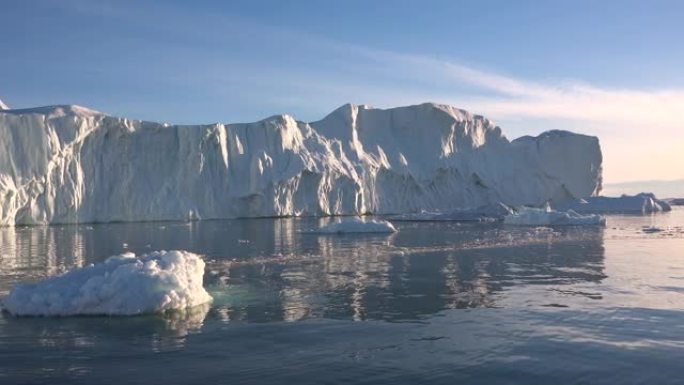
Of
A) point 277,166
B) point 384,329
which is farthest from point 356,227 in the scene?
point 384,329

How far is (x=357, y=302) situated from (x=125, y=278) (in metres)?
3.14

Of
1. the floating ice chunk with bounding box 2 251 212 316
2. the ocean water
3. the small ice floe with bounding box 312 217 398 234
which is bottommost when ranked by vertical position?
→ the ocean water

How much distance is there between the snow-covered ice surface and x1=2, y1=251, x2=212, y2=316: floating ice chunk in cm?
3801

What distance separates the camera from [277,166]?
40062 millimetres

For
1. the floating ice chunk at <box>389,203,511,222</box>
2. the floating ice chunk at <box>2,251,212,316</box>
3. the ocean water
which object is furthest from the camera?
the floating ice chunk at <box>389,203,511,222</box>

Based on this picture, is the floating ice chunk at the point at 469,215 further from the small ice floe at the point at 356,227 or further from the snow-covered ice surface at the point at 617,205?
the small ice floe at the point at 356,227

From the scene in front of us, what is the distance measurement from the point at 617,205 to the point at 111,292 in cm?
4380

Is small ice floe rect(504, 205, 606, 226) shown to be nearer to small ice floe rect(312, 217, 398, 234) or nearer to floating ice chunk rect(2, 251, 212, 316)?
small ice floe rect(312, 217, 398, 234)

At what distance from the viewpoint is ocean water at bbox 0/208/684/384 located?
235 inches

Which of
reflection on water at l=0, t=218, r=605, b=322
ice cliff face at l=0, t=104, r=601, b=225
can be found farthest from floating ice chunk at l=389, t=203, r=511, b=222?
reflection on water at l=0, t=218, r=605, b=322

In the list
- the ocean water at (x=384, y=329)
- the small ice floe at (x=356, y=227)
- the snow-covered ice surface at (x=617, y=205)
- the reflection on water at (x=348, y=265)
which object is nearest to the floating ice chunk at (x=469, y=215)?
the snow-covered ice surface at (x=617, y=205)

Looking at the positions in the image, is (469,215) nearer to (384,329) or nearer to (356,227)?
(356,227)

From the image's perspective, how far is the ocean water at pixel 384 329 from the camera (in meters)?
5.96

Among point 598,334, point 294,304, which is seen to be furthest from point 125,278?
point 598,334
